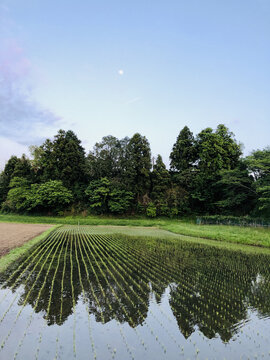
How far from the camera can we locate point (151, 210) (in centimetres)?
3306

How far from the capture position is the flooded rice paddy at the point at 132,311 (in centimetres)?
361

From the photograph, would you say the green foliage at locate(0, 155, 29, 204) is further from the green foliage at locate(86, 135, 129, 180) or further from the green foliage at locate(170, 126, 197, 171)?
the green foliage at locate(170, 126, 197, 171)

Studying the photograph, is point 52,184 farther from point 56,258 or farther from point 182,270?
point 182,270

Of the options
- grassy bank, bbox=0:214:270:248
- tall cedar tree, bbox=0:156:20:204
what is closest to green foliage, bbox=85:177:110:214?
grassy bank, bbox=0:214:270:248

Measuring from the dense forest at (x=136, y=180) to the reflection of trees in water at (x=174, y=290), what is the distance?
23616 millimetres

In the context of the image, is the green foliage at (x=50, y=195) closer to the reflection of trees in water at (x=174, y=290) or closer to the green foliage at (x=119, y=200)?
the green foliage at (x=119, y=200)

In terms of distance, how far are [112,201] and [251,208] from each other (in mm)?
17824

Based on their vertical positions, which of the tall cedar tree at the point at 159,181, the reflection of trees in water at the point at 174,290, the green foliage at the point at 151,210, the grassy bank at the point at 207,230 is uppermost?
the tall cedar tree at the point at 159,181

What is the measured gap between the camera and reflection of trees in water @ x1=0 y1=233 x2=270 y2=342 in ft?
15.2

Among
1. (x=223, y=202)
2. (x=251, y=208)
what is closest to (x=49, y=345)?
(x=223, y=202)

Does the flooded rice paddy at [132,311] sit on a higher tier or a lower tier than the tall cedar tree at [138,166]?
lower

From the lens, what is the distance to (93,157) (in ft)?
126

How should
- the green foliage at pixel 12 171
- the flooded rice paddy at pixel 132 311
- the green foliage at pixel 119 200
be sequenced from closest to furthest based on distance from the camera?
the flooded rice paddy at pixel 132 311 → the green foliage at pixel 119 200 → the green foliage at pixel 12 171

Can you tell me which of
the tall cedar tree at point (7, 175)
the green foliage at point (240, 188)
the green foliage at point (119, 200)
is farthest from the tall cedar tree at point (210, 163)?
the tall cedar tree at point (7, 175)
